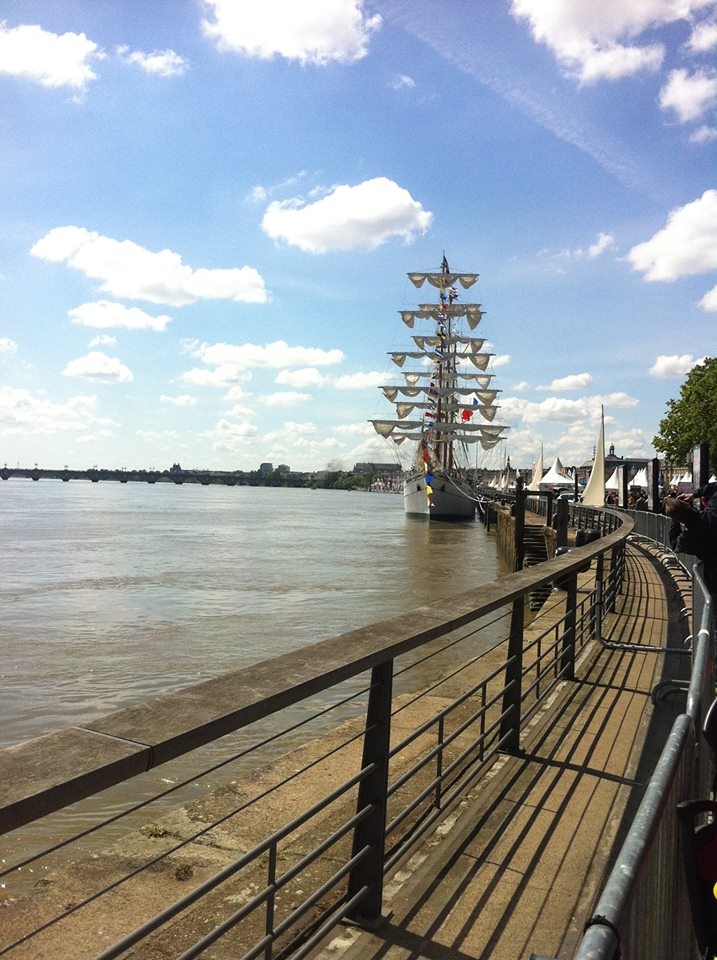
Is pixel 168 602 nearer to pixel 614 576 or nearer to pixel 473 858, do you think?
pixel 614 576

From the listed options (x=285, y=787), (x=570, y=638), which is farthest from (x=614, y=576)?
(x=285, y=787)

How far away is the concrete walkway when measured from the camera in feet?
9.16

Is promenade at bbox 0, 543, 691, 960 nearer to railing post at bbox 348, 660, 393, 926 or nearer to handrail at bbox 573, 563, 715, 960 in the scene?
railing post at bbox 348, 660, 393, 926

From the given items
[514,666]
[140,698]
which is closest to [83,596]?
[140,698]

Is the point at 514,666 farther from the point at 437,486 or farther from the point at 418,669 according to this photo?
the point at 437,486

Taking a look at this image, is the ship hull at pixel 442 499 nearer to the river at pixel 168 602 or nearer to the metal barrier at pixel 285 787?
the river at pixel 168 602

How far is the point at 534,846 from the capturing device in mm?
3492

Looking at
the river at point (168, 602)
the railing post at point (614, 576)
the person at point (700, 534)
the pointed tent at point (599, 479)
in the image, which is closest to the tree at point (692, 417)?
the pointed tent at point (599, 479)

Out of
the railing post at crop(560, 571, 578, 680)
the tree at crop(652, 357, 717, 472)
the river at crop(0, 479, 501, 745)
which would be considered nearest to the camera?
the railing post at crop(560, 571, 578, 680)

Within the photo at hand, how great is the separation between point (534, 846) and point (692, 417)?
47044 millimetres

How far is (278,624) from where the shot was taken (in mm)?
18922

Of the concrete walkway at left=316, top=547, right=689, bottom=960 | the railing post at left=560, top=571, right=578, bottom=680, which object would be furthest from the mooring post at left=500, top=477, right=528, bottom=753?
the railing post at left=560, top=571, right=578, bottom=680

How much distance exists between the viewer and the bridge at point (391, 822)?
1670mm

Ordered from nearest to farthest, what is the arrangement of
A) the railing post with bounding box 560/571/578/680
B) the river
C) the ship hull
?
the railing post with bounding box 560/571/578/680 → the river → the ship hull
